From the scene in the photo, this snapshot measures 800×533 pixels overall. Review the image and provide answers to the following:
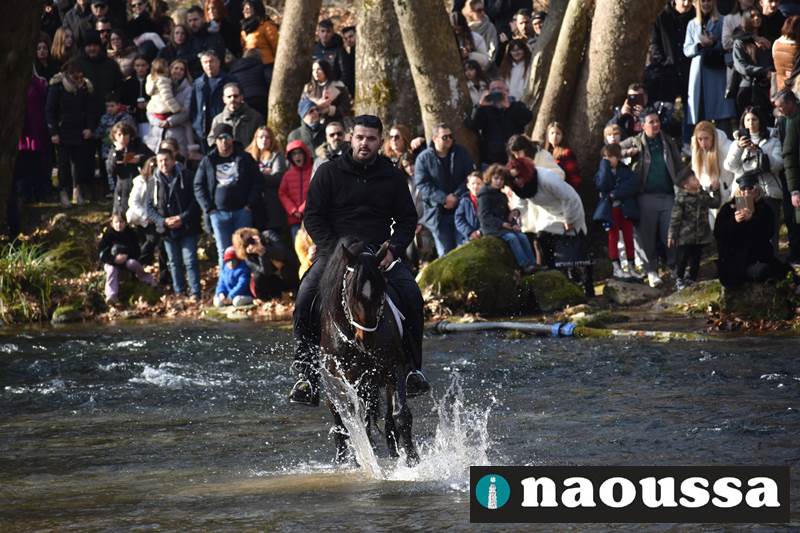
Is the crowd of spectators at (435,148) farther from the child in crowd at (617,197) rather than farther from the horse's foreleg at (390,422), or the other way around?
the horse's foreleg at (390,422)

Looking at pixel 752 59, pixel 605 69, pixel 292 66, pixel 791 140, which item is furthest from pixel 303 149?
pixel 791 140

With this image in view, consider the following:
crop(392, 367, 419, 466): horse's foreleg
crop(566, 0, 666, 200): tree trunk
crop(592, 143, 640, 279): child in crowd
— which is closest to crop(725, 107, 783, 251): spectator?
crop(592, 143, 640, 279): child in crowd

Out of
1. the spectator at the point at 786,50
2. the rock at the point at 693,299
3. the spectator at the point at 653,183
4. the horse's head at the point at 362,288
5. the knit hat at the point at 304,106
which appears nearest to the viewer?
the horse's head at the point at 362,288

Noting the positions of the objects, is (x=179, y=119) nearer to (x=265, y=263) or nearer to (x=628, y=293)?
(x=265, y=263)

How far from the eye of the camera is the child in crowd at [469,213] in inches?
845

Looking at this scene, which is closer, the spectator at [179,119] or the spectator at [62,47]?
the spectator at [179,119]

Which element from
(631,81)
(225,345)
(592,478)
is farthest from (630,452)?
(631,81)

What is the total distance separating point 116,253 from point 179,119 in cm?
294

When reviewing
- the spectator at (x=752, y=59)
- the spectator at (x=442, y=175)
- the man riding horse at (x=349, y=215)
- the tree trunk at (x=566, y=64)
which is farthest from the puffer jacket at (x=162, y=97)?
the man riding horse at (x=349, y=215)

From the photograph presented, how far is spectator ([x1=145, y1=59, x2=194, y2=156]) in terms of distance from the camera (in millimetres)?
25328

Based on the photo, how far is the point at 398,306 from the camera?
12.2 metres

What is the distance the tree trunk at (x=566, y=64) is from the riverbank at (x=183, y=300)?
256 centimetres

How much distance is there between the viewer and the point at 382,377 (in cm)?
1191

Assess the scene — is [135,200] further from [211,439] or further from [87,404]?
[211,439]
